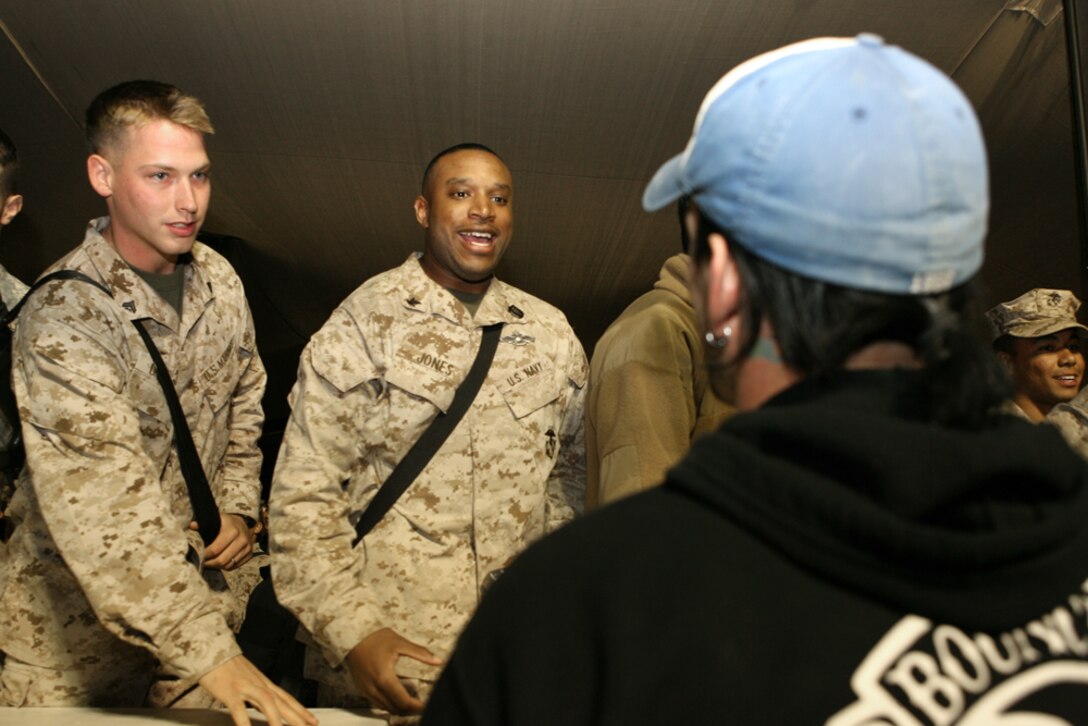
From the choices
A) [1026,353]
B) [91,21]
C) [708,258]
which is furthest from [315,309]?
[708,258]

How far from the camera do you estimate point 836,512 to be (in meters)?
0.70

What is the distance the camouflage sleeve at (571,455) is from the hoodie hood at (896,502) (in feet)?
5.31

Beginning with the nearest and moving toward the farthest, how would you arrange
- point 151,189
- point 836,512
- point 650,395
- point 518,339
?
1. point 836,512
2. point 650,395
3. point 151,189
4. point 518,339

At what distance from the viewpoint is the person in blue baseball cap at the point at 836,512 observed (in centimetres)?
71

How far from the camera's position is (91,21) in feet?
11.8

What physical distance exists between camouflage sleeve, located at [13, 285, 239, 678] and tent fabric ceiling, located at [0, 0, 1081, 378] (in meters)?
1.99

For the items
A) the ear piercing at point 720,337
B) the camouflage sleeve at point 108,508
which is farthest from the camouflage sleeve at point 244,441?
the ear piercing at point 720,337

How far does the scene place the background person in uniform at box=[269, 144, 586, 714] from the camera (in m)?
1.97

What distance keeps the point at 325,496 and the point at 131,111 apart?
890 millimetres

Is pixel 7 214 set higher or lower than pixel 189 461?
higher

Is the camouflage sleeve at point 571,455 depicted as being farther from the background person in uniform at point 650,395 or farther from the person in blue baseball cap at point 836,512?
the person in blue baseball cap at point 836,512

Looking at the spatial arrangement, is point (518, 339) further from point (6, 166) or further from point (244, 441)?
point (6, 166)

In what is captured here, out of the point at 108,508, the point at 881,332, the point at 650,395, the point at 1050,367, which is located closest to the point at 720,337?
the point at 881,332

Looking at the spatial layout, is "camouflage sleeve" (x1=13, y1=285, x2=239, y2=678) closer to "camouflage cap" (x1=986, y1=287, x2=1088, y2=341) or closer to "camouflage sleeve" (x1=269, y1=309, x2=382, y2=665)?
"camouflage sleeve" (x1=269, y1=309, x2=382, y2=665)
